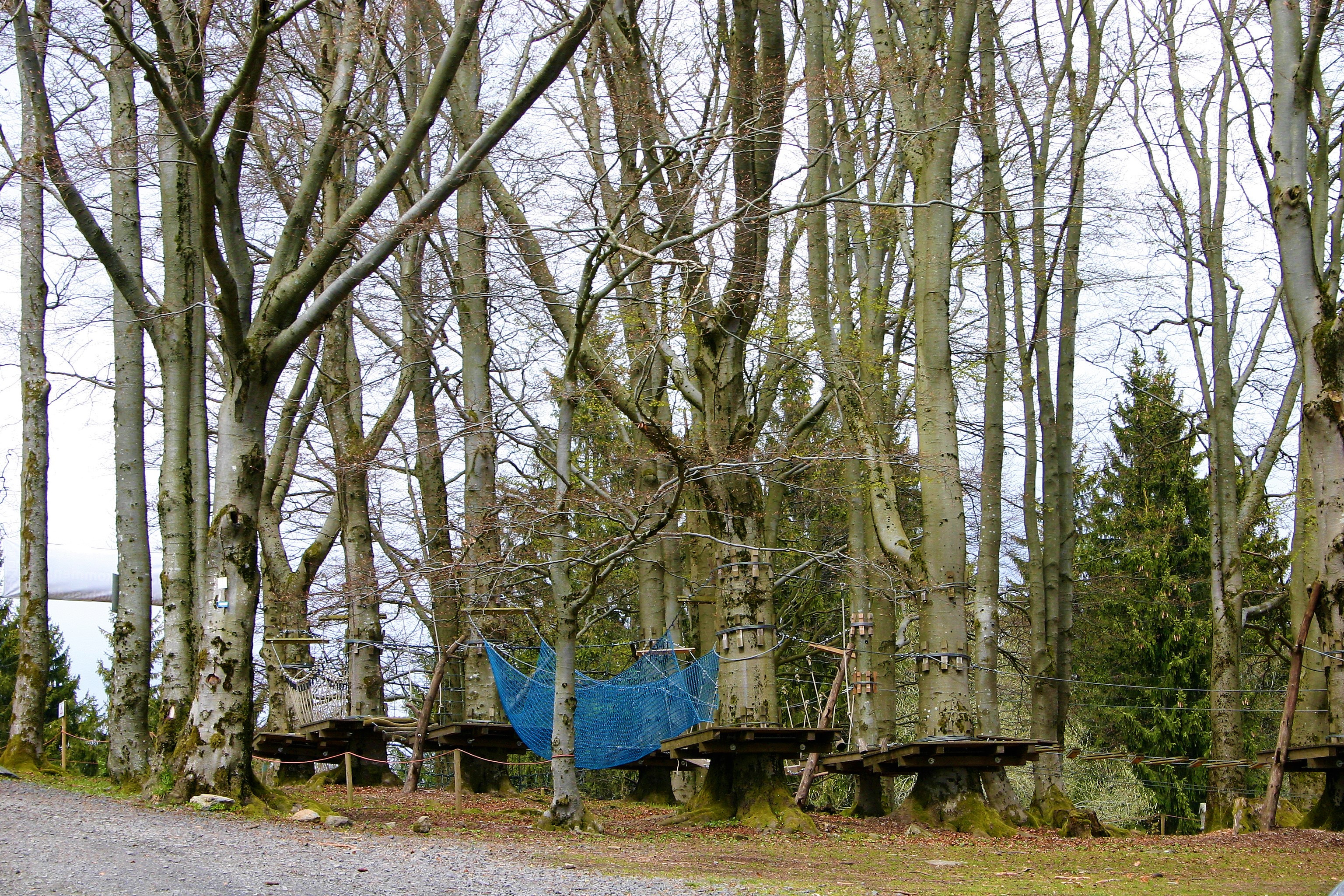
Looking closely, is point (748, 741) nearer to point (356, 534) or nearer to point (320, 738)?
point (320, 738)

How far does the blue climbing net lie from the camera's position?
9.62m

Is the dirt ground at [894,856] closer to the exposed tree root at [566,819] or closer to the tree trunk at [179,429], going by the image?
the exposed tree root at [566,819]

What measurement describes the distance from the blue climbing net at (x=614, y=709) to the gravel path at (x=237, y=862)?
2905 mm

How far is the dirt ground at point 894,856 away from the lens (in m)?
5.83

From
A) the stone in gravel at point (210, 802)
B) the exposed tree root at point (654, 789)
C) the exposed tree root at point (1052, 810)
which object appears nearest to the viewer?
the stone in gravel at point (210, 802)

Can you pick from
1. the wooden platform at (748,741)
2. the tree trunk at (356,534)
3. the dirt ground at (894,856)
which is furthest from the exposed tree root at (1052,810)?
the tree trunk at (356,534)

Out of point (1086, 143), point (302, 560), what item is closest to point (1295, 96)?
point (1086, 143)

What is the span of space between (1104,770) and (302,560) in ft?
46.2

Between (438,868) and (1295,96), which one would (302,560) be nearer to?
(438,868)

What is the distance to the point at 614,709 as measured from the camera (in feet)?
32.2

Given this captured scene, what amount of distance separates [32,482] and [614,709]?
17.8 ft

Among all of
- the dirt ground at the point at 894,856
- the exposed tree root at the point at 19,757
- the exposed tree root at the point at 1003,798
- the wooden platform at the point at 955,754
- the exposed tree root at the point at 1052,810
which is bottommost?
the exposed tree root at the point at 1052,810

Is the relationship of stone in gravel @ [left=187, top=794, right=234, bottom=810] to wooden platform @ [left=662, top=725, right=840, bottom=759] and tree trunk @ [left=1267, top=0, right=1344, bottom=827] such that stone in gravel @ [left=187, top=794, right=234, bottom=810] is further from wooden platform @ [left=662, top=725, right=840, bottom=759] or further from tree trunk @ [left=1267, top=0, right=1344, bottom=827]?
tree trunk @ [left=1267, top=0, right=1344, bottom=827]

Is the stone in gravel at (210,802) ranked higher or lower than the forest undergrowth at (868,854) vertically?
higher
